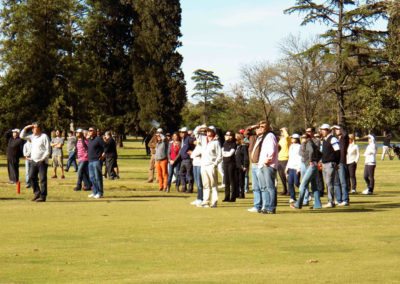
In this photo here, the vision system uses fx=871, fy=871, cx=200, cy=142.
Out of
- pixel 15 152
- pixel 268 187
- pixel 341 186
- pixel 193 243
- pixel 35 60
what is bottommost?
pixel 193 243

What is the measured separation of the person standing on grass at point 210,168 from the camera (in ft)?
67.5

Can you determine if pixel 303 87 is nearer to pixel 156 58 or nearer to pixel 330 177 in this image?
pixel 156 58

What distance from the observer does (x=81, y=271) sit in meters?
10.4

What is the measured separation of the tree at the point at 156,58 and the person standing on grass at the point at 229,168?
5464 cm

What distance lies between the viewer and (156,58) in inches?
3066

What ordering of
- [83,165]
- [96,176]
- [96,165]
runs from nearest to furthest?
[96,165], [96,176], [83,165]

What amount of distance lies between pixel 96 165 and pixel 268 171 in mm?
6904

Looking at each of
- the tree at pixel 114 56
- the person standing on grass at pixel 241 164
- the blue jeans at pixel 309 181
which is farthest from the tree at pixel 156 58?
the blue jeans at pixel 309 181

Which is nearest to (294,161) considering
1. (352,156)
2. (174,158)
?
(352,156)

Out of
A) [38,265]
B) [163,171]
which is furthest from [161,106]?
[38,265]

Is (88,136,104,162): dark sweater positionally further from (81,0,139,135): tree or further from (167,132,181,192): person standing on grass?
(81,0,139,135): tree

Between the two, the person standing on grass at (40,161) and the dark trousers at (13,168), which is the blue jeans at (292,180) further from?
the dark trousers at (13,168)

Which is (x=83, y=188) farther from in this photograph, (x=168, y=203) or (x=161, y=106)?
(x=161, y=106)

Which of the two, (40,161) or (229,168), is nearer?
(40,161)
